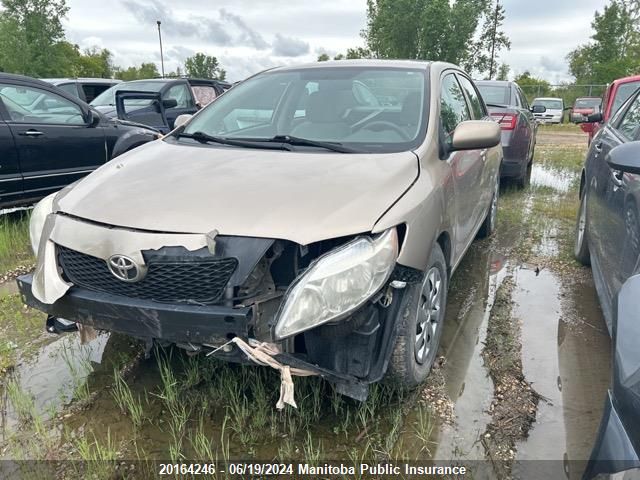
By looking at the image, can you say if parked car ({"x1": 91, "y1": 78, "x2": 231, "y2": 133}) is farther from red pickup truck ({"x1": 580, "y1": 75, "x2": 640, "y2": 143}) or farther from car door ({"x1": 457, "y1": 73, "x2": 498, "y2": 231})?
red pickup truck ({"x1": 580, "y1": 75, "x2": 640, "y2": 143})

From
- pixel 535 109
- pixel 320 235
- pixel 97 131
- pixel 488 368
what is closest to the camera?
pixel 320 235

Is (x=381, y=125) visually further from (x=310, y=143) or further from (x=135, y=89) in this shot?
(x=135, y=89)

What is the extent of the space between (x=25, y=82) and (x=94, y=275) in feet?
14.2

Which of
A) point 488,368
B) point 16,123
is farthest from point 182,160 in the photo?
point 16,123

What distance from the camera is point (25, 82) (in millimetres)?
5504

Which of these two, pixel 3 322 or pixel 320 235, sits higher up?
pixel 320 235

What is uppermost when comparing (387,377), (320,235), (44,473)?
(320,235)

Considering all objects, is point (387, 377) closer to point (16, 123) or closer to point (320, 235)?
point (320, 235)

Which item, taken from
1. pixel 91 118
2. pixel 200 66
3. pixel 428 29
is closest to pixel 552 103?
pixel 428 29

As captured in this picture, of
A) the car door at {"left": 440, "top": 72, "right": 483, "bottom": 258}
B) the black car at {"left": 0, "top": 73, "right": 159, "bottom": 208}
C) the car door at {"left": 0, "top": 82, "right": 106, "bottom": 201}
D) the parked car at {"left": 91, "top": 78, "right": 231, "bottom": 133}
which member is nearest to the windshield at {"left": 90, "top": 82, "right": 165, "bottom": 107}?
the parked car at {"left": 91, "top": 78, "right": 231, "bottom": 133}

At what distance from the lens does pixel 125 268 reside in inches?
83.4

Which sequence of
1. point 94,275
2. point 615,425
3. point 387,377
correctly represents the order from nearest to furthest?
point 615,425
point 94,275
point 387,377

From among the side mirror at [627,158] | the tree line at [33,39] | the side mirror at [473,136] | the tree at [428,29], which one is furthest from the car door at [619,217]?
the tree line at [33,39]

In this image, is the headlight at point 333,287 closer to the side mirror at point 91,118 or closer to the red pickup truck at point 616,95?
the side mirror at point 91,118
